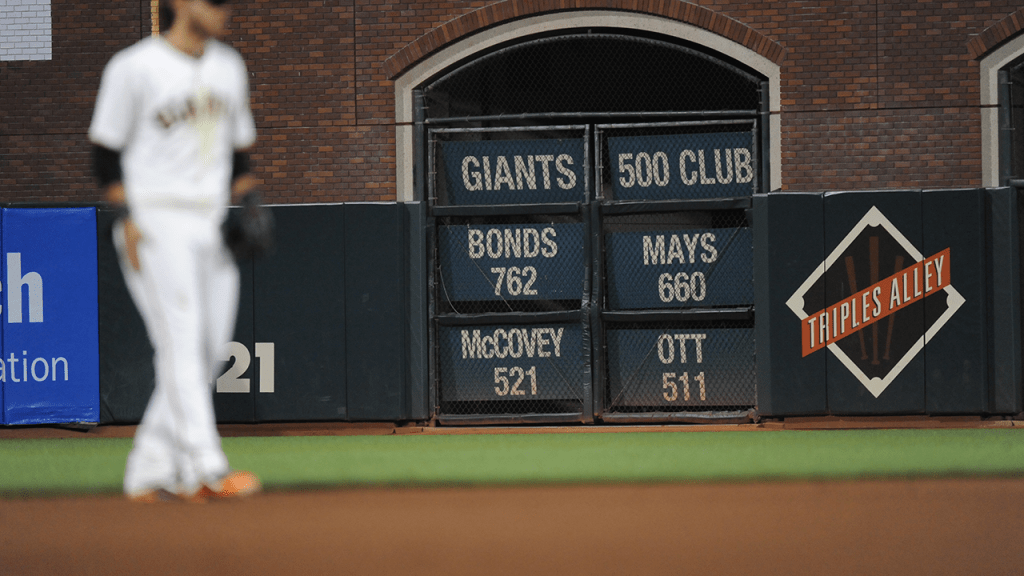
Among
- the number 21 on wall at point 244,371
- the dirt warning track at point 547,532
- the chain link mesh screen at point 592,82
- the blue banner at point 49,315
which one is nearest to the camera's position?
the dirt warning track at point 547,532

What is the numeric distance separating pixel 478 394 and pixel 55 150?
579 cm

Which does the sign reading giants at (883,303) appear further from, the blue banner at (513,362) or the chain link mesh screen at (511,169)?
the chain link mesh screen at (511,169)

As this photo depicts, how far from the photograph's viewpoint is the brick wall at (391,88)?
1144 cm

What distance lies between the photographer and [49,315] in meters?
10.6

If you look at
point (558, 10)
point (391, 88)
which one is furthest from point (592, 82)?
point (391, 88)

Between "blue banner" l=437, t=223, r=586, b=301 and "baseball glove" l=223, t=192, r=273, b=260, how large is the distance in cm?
990

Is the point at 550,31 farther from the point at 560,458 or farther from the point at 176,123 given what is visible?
the point at 176,123

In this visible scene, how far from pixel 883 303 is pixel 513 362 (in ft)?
13.5

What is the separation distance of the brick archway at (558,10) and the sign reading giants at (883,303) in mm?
2404

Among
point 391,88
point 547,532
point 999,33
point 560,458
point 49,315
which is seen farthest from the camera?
point 391,88

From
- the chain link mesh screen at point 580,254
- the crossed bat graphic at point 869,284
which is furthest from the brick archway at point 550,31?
the crossed bat graphic at point 869,284

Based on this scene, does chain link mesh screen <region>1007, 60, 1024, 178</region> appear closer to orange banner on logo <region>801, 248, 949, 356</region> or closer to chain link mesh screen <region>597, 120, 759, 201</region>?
orange banner on logo <region>801, 248, 949, 356</region>

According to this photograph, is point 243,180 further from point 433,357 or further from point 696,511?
point 433,357

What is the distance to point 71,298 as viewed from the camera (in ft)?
34.8
